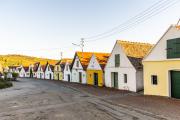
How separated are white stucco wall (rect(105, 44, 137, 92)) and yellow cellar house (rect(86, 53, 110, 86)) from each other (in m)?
3.15

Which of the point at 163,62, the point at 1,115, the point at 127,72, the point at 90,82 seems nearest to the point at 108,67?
the point at 127,72

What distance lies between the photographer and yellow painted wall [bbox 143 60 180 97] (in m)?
20.4

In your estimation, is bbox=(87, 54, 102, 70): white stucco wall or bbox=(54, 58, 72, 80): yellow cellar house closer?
bbox=(87, 54, 102, 70): white stucco wall

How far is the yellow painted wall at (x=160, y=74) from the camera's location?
66.8ft

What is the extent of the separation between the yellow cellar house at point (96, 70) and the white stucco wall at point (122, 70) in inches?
124

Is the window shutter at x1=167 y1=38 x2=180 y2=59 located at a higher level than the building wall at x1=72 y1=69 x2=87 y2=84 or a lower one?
higher

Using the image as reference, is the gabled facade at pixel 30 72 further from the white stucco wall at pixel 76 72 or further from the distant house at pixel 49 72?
the white stucco wall at pixel 76 72

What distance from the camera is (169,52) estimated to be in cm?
2050

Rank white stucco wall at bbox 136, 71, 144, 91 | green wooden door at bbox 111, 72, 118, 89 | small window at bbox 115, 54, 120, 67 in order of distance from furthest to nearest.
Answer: green wooden door at bbox 111, 72, 118, 89 < small window at bbox 115, 54, 120, 67 < white stucco wall at bbox 136, 71, 144, 91

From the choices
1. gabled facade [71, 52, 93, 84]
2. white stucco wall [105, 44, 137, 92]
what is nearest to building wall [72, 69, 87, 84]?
gabled facade [71, 52, 93, 84]

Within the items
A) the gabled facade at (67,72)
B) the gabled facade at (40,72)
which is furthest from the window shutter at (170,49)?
the gabled facade at (40,72)

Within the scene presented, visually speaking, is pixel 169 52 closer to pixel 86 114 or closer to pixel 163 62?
pixel 163 62

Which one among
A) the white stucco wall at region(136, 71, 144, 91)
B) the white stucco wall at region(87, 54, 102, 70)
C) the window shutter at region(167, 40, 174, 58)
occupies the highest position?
the window shutter at region(167, 40, 174, 58)

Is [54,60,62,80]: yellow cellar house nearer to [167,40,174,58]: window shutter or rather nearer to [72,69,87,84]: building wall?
[72,69,87,84]: building wall
